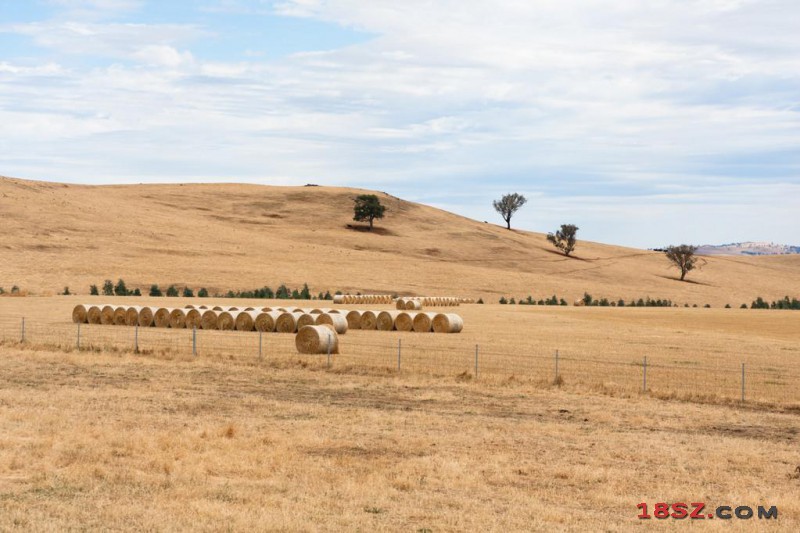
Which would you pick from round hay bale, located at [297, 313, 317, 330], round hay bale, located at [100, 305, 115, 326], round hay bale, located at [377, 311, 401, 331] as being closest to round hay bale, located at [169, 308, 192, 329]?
round hay bale, located at [100, 305, 115, 326]

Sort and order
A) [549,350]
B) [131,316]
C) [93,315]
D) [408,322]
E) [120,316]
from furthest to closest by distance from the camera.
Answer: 1. [93,315]
2. [120,316]
3. [131,316]
4. [408,322]
5. [549,350]

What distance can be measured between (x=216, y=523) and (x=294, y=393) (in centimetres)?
1277

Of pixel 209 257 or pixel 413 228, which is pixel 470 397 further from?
pixel 413 228

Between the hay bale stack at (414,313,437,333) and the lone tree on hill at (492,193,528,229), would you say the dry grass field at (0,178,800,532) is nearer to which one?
the hay bale stack at (414,313,437,333)

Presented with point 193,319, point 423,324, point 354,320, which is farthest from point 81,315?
point 423,324

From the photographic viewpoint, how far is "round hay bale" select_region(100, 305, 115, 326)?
48.0 metres

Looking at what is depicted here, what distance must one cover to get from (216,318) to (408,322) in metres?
9.29

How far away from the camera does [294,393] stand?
24516 millimetres

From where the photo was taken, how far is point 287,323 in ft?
139

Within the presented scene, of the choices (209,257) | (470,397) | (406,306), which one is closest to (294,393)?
(470,397)

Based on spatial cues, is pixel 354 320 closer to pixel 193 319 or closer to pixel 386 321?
pixel 386 321

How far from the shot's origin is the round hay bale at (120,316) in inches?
1874

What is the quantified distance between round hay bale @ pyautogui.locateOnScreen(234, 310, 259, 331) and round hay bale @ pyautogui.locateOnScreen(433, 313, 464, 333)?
8781 mm

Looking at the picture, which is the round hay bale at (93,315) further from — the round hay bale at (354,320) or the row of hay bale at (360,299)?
the row of hay bale at (360,299)
